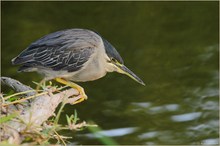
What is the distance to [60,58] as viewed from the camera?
220 inches

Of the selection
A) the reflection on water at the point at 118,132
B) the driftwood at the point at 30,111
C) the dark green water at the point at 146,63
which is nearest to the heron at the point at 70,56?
the driftwood at the point at 30,111

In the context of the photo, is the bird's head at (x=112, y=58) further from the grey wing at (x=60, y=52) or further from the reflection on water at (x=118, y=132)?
the reflection on water at (x=118, y=132)

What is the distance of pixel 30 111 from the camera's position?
14.8ft

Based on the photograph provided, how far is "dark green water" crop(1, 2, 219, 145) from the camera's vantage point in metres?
8.78

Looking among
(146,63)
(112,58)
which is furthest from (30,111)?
(146,63)

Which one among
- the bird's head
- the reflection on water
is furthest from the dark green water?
the bird's head

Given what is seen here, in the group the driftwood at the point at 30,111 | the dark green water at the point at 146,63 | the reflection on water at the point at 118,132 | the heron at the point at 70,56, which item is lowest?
the driftwood at the point at 30,111

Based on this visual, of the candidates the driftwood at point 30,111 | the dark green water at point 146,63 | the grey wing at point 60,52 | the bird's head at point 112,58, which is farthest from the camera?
the dark green water at point 146,63

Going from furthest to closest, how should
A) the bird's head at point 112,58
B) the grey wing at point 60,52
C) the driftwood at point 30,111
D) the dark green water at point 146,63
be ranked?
1. the dark green water at point 146,63
2. the bird's head at point 112,58
3. the grey wing at point 60,52
4. the driftwood at point 30,111

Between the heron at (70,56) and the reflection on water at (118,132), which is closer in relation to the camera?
the heron at (70,56)

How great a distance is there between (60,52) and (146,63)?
487 centimetres

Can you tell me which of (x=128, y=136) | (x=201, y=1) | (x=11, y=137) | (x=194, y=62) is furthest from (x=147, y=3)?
(x=11, y=137)

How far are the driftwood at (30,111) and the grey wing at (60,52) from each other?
0.26 metres

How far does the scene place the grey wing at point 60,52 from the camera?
5473mm
